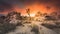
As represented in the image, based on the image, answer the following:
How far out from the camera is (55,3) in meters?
3.93

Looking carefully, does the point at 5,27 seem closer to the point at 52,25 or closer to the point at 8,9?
the point at 8,9

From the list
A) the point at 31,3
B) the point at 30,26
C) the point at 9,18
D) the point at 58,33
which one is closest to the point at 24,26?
the point at 30,26

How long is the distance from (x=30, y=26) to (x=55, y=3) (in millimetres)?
1095

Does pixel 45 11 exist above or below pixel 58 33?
above

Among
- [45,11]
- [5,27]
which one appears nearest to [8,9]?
[5,27]

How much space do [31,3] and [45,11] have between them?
0.52 meters

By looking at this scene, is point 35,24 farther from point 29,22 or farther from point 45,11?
point 45,11

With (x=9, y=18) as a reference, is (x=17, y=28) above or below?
below

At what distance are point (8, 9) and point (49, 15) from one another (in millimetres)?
1315

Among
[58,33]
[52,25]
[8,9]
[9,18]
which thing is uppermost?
[8,9]

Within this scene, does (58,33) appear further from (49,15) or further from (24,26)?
(24,26)

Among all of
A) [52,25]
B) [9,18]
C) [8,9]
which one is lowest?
[52,25]

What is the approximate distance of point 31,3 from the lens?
3930 millimetres

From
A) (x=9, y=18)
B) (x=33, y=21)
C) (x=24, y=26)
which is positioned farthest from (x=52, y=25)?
(x=9, y=18)
